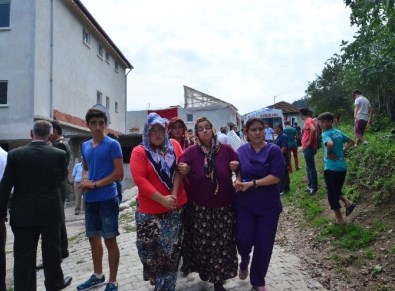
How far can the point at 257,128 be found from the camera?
4.42 metres

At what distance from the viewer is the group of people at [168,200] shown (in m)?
4.09

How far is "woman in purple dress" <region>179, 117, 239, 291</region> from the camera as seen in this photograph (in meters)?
4.21

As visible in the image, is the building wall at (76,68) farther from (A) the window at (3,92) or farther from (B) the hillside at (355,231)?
(B) the hillside at (355,231)

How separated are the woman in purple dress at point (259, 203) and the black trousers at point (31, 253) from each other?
6.95 feet

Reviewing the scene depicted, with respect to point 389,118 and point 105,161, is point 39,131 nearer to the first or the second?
A: point 105,161

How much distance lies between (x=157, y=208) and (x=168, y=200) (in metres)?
0.22

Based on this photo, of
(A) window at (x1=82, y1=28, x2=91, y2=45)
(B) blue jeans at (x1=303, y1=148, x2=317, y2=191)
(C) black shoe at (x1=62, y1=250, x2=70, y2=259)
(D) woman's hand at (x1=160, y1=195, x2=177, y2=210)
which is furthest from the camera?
(A) window at (x1=82, y1=28, x2=91, y2=45)

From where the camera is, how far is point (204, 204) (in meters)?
4.24

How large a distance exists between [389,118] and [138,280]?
44.9ft

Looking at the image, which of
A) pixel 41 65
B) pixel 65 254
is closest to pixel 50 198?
pixel 65 254

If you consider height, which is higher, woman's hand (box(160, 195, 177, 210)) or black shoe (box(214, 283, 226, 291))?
woman's hand (box(160, 195, 177, 210))

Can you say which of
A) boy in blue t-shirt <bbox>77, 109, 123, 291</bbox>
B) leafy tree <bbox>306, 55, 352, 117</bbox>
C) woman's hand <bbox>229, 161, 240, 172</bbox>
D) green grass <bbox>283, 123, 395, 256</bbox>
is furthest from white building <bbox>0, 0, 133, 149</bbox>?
leafy tree <bbox>306, 55, 352, 117</bbox>

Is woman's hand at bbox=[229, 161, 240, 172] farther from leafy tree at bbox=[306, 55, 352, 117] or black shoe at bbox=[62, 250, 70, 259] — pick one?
leafy tree at bbox=[306, 55, 352, 117]

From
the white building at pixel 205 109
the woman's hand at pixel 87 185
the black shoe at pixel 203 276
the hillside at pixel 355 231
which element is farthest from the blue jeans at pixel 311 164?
the white building at pixel 205 109
